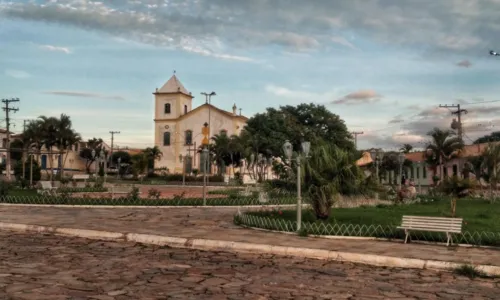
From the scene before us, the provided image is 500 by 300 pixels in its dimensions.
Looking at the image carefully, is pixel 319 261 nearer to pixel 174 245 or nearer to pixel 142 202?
pixel 174 245

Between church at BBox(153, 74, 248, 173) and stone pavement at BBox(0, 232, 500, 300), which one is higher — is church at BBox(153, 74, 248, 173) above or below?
above

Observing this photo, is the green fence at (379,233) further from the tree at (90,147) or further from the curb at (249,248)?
the tree at (90,147)

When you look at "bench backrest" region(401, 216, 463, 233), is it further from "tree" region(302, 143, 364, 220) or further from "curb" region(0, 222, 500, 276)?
"tree" region(302, 143, 364, 220)

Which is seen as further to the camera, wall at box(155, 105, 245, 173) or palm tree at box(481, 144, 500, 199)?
wall at box(155, 105, 245, 173)

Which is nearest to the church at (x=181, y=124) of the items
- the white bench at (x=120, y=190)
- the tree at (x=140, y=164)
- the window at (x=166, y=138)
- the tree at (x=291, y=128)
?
the window at (x=166, y=138)

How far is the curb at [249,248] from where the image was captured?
962 cm

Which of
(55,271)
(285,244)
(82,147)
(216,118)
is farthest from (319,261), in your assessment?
(82,147)

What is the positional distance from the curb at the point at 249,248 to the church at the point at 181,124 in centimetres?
6822

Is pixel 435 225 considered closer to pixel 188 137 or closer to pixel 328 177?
pixel 328 177

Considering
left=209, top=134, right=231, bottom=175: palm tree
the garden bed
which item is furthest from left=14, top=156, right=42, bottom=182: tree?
the garden bed

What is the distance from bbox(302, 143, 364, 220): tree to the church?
225ft

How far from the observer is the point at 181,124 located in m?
86.1

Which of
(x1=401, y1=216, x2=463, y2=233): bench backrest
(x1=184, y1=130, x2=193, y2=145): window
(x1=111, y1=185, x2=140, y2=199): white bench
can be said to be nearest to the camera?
(x1=401, y1=216, x2=463, y2=233): bench backrest

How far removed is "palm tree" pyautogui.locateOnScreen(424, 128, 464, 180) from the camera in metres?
49.0
